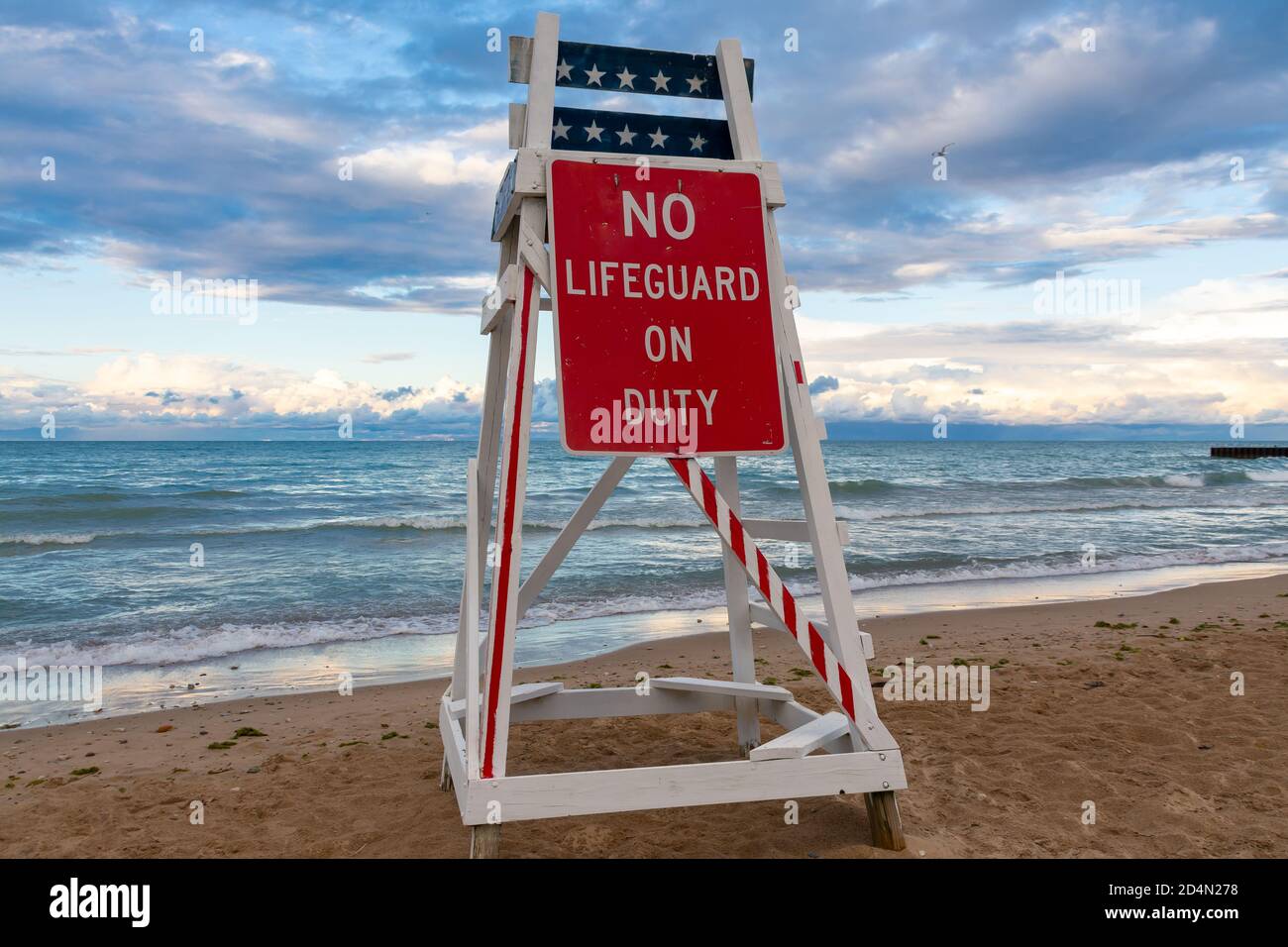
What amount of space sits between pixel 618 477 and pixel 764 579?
3.68 feet

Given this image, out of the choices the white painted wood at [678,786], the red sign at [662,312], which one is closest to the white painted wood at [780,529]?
the red sign at [662,312]

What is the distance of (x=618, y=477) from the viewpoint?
15.6 feet

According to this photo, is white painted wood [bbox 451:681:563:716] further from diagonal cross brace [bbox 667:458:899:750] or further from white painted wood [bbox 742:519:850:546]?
diagonal cross brace [bbox 667:458:899:750]

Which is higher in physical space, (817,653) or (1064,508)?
(817,653)

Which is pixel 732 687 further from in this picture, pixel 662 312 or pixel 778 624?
pixel 662 312

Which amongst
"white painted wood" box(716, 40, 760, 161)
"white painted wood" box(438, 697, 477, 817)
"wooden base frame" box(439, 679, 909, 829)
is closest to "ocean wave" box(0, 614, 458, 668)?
"white painted wood" box(438, 697, 477, 817)

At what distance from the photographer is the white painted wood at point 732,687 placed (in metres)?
5.11

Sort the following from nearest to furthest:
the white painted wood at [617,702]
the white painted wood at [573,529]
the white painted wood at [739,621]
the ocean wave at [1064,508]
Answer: the white painted wood at [573,529] → the white painted wood at [739,621] → the white painted wood at [617,702] → the ocean wave at [1064,508]

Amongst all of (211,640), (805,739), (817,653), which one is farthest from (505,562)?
(211,640)

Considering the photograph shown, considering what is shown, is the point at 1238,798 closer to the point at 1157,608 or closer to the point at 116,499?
the point at 1157,608

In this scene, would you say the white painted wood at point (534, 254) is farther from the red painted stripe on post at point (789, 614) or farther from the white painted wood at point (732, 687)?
the white painted wood at point (732, 687)

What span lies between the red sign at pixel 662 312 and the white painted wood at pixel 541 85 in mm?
191

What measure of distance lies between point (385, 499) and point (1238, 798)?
28193mm

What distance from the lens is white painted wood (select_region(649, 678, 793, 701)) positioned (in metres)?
5.11
